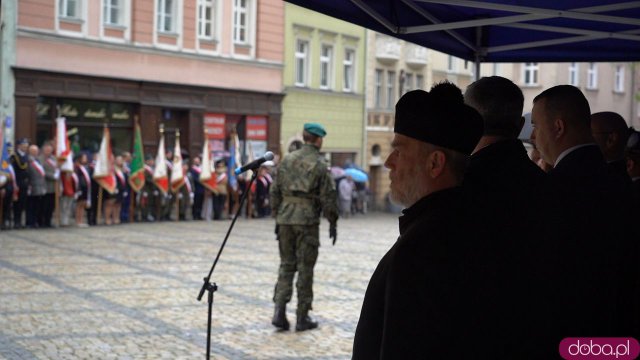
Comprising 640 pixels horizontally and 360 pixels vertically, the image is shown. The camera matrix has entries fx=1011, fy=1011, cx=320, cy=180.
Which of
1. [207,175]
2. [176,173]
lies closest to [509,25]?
[176,173]

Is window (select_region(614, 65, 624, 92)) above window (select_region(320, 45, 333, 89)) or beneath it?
above

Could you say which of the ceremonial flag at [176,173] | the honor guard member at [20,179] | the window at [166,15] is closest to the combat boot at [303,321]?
the honor guard member at [20,179]

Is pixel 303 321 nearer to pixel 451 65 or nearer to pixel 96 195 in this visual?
pixel 96 195

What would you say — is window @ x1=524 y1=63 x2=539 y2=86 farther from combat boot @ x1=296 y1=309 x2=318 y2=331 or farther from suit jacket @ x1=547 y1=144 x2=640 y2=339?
suit jacket @ x1=547 y1=144 x2=640 y2=339

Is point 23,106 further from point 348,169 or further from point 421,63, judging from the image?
point 421,63

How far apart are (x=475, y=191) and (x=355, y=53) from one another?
3955cm

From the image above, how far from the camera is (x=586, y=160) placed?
417 cm

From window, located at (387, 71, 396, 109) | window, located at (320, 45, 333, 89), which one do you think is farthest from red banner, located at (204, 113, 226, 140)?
window, located at (387, 71, 396, 109)

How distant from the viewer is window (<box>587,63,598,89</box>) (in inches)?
2285

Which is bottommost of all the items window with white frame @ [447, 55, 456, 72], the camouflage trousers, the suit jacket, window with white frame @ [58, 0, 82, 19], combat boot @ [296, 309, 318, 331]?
combat boot @ [296, 309, 318, 331]

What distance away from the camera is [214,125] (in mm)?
35062

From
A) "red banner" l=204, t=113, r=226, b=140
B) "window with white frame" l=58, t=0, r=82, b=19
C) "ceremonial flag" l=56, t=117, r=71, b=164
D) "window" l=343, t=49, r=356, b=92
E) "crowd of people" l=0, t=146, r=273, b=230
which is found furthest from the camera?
"window" l=343, t=49, r=356, b=92

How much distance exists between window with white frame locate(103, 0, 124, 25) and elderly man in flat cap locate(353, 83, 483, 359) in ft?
96.7

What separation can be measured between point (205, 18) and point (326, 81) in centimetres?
736
